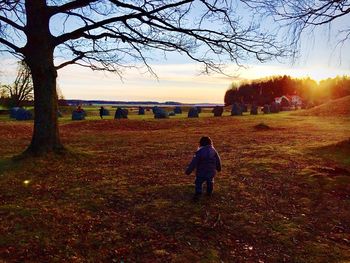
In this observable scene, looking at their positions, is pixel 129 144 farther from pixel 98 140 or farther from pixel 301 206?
pixel 301 206

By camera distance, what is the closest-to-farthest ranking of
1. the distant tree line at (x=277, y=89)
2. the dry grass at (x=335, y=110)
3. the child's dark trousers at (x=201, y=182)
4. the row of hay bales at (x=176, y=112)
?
1. the child's dark trousers at (x=201, y=182)
2. the row of hay bales at (x=176, y=112)
3. the dry grass at (x=335, y=110)
4. the distant tree line at (x=277, y=89)

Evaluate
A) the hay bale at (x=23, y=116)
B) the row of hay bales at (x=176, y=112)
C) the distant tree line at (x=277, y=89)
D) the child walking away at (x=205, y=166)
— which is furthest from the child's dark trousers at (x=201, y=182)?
the distant tree line at (x=277, y=89)

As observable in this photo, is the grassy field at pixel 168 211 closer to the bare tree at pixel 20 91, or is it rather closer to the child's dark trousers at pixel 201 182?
the child's dark trousers at pixel 201 182

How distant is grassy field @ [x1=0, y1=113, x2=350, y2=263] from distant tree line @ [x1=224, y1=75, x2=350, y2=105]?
98739mm

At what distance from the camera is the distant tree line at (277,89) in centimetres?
11168

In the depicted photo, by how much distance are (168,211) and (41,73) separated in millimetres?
6787

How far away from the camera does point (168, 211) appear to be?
783 centimetres

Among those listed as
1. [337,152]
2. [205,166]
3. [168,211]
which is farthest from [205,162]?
[337,152]

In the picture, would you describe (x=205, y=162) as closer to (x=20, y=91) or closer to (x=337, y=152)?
(x=337, y=152)

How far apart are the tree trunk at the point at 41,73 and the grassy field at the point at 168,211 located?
0.80 m

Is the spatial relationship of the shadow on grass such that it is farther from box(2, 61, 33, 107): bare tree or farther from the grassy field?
box(2, 61, 33, 107): bare tree

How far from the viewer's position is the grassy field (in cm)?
605

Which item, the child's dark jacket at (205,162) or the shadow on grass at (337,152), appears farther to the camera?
the shadow on grass at (337,152)

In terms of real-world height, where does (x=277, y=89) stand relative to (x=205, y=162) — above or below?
above
